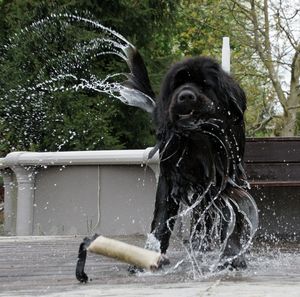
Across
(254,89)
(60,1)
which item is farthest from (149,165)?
(254,89)

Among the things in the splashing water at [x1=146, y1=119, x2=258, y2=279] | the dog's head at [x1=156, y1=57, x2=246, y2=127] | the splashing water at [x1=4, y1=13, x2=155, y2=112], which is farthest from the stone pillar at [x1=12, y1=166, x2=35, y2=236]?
the dog's head at [x1=156, y1=57, x2=246, y2=127]

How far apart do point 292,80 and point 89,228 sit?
15.8 m

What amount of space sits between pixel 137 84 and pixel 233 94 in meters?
1.07

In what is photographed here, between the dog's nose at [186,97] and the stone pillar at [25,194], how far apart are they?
419 cm

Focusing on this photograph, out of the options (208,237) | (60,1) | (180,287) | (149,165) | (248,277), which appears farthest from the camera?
(60,1)

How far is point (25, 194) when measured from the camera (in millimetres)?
8430

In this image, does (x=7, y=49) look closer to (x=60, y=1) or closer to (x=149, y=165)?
(x=60, y=1)

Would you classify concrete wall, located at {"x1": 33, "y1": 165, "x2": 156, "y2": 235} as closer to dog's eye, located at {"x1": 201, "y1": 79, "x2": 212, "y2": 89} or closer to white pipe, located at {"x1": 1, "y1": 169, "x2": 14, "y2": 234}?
white pipe, located at {"x1": 1, "y1": 169, "x2": 14, "y2": 234}

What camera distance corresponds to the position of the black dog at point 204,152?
4.70m

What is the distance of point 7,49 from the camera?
12062mm

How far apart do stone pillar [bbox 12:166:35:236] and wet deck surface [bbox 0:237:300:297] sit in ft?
5.92

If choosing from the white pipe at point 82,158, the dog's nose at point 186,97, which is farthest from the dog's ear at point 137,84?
the white pipe at point 82,158

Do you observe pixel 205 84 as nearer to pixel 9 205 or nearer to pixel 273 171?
pixel 273 171

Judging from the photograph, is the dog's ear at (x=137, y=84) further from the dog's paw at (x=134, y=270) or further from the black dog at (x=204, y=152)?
the dog's paw at (x=134, y=270)
